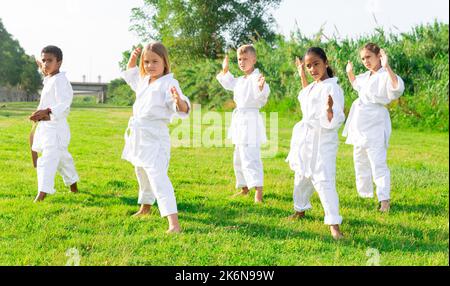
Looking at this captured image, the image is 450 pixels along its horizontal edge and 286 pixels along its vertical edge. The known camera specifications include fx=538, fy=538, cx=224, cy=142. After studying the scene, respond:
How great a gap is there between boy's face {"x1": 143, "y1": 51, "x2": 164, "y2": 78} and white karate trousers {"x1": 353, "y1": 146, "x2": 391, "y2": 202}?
8.65ft

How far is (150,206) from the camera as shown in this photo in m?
5.11

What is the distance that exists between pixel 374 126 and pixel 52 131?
345 cm

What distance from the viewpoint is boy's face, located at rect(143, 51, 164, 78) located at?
446cm

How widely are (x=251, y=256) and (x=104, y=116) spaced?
1220 cm

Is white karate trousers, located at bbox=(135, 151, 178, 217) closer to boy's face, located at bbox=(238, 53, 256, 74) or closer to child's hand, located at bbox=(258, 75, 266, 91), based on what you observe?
child's hand, located at bbox=(258, 75, 266, 91)

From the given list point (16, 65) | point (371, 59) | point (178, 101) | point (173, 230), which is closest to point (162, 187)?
point (173, 230)

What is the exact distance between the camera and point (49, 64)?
18.4 feet

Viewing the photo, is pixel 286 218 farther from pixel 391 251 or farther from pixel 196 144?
pixel 196 144

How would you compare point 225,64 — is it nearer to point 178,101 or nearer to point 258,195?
point 258,195

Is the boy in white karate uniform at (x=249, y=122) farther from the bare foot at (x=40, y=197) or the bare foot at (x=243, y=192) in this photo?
the bare foot at (x=40, y=197)

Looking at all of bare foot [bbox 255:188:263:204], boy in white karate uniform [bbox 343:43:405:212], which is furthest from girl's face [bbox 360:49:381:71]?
bare foot [bbox 255:188:263:204]

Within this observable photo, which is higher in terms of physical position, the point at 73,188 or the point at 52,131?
the point at 52,131

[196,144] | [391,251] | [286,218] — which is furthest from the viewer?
[196,144]
